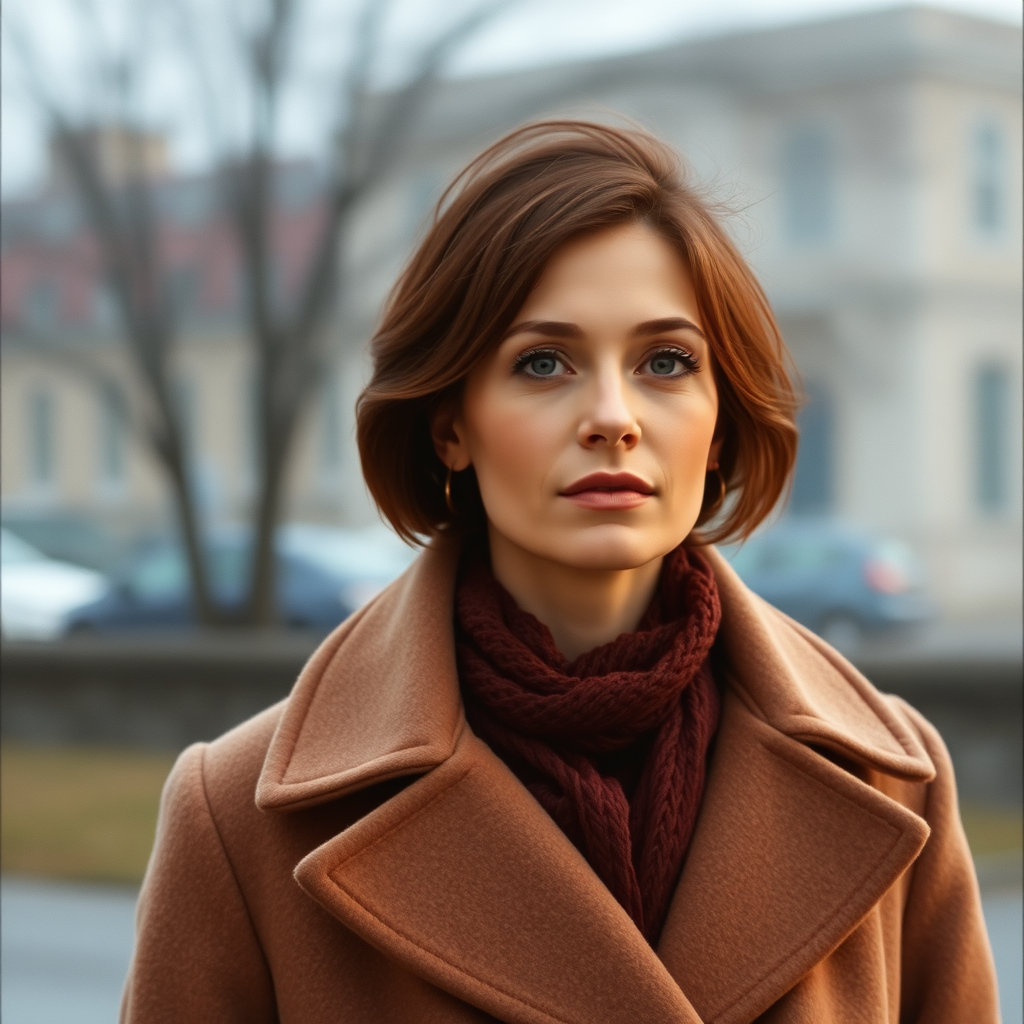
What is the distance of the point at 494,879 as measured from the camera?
158cm

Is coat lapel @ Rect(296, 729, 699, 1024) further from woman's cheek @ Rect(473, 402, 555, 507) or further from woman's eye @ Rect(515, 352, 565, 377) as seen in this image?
woman's eye @ Rect(515, 352, 565, 377)

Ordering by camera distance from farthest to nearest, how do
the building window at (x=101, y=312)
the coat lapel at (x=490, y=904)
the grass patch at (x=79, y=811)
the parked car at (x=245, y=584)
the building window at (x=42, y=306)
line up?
the building window at (x=101, y=312)
the building window at (x=42, y=306)
the parked car at (x=245, y=584)
the grass patch at (x=79, y=811)
the coat lapel at (x=490, y=904)

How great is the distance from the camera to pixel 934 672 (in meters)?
6.42

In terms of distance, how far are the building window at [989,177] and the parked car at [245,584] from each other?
1118 centimetres

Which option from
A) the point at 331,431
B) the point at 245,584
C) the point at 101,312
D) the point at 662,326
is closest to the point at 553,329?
the point at 662,326

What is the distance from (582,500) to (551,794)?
0.34m

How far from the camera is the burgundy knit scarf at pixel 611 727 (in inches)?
62.7

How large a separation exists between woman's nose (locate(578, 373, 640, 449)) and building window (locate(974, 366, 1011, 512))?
728 inches

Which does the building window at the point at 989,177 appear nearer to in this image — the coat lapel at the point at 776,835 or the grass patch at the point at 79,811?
the grass patch at the point at 79,811

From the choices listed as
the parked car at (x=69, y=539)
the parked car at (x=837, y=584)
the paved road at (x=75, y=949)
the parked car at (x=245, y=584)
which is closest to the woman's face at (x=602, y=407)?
the paved road at (x=75, y=949)

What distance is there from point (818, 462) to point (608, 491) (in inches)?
699

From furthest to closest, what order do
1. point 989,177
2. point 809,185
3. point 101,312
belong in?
point 989,177 → point 809,185 → point 101,312

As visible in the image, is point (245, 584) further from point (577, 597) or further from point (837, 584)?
point (577, 597)

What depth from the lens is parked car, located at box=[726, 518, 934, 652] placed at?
11250 mm
